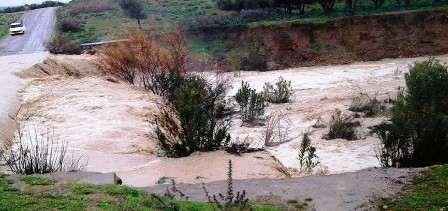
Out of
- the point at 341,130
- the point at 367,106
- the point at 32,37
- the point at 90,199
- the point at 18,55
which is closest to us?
the point at 90,199

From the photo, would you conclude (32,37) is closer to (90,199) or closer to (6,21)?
(6,21)

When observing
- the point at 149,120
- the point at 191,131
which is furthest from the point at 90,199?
the point at 149,120

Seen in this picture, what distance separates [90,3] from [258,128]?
53.9 m

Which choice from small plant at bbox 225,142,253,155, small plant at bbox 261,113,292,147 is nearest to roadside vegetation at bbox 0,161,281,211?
small plant at bbox 225,142,253,155

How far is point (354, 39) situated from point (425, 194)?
106 feet

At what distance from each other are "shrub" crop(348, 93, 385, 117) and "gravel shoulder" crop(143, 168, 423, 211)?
10.6 metres

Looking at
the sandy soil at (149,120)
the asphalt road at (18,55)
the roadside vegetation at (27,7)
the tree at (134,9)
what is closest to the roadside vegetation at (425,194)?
the sandy soil at (149,120)

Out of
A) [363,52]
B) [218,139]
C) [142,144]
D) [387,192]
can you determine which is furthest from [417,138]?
[363,52]

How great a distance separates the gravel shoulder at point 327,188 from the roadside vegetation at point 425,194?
191 mm

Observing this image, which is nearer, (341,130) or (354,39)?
(341,130)

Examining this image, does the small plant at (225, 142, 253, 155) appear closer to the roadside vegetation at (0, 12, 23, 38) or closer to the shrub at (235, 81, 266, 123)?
the shrub at (235, 81, 266, 123)

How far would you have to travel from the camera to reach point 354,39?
40.3m

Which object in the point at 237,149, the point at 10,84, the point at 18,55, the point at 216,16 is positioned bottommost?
the point at 237,149

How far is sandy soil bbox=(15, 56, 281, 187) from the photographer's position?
12.8m
